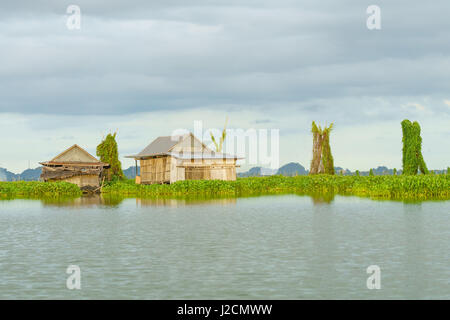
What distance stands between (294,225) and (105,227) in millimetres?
8492

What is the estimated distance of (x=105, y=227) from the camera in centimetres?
2473

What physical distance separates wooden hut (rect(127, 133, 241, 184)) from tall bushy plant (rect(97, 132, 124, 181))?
18.2ft

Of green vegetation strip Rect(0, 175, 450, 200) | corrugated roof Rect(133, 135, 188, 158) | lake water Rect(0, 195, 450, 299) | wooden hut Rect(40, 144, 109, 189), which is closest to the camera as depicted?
lake water Rect(0, 195, 450, 299)

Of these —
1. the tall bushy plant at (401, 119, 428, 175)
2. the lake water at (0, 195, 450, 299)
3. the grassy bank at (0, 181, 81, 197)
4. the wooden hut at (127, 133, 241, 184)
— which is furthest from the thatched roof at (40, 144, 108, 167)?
the tall bushy plant at (401, 119, 428, 175)

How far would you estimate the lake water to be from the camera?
12.4 m

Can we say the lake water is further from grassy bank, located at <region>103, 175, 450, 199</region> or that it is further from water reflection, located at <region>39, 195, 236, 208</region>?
grassy bank, located at <region>103, 175, 450, 199</region>

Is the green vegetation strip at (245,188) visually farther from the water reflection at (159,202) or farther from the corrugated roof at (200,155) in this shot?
the water reflection at (159,202)

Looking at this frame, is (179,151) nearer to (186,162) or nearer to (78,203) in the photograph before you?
(186,162)

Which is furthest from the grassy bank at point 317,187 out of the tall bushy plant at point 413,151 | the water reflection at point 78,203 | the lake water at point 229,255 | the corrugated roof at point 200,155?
the lake water at point 229,255
